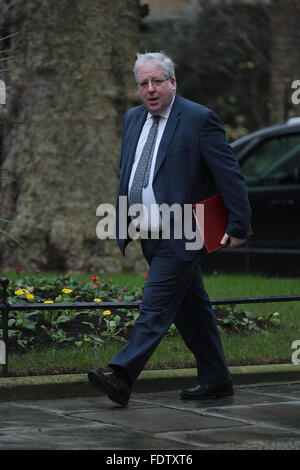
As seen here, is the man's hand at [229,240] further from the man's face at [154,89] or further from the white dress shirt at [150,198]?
the man's face at [154,89]

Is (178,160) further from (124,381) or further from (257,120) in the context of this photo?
(257,120)

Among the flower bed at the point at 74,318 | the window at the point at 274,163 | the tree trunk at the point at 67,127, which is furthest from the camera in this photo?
the window at the point at 274,163

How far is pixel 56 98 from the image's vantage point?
11812 mm

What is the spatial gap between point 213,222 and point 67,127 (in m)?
5.76

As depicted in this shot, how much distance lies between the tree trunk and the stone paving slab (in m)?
4.85

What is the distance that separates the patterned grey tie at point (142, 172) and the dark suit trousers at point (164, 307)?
0.90 feet

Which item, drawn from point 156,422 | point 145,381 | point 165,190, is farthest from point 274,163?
point 156,422

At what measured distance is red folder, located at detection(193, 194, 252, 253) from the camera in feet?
20.4

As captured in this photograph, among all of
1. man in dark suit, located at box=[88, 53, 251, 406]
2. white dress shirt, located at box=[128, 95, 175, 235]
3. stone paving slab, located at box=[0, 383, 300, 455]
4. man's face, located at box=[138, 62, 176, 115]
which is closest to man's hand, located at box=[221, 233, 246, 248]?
man in dark suit, located at box=[88, 53, 251, 406]

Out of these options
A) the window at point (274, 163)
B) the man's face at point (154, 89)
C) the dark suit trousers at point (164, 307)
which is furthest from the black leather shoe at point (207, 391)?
the window at point (274, 163)

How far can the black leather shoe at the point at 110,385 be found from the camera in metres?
6.14

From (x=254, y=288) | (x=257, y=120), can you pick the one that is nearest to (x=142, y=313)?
(x=254, y=288)

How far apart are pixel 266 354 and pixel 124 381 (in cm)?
193

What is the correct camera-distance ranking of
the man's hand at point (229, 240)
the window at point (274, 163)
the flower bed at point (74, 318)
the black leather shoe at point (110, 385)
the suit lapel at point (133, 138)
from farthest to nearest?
the window at point (274, 163)
the flower bed at point (74, 318)
the suit lapel at point (133, 138)
the man's hand at point (229, 240)
the black leather shoe at point (110, 385)
